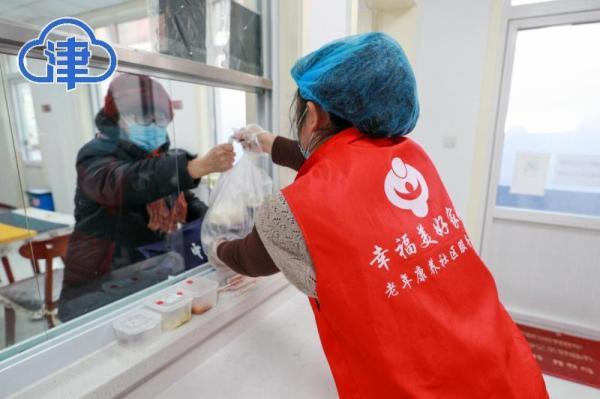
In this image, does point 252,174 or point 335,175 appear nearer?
point 335,175

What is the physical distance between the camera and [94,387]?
21.7 inches

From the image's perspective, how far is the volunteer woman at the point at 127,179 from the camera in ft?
2.97

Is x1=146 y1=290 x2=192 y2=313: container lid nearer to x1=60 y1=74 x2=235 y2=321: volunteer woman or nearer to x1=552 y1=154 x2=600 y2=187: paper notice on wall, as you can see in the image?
x1=60 y1=74 x2=235 y2=321: volunteer woman

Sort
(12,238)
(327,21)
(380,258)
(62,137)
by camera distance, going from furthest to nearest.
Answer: (62,137), (12,238), (327,21), (380,258)

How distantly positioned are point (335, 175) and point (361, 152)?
7 cm

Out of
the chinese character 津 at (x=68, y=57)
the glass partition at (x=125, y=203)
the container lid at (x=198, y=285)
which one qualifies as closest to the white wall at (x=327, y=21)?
the glass partition at (x=125, y=203)

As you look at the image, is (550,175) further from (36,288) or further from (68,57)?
(36,288)

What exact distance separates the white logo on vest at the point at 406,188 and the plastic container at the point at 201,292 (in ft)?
1.65

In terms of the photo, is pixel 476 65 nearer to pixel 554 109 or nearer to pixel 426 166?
pixel 554 109

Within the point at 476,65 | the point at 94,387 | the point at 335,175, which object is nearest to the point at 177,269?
the point at 94,387

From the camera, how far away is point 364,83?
1.79 ft

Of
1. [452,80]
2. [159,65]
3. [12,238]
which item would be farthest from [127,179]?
[452,80]

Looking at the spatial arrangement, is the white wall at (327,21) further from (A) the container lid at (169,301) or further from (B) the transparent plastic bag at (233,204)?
(A) the container lid at (169,301)

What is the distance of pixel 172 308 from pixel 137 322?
7cm
